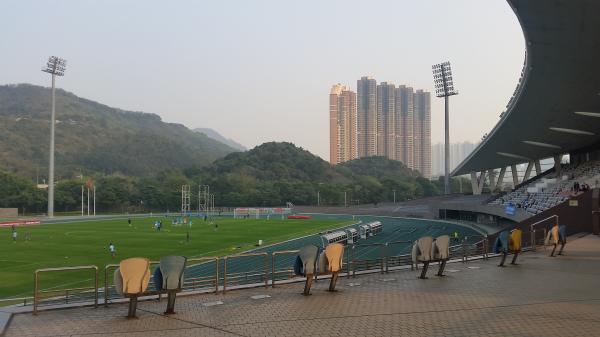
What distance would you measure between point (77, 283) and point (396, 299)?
55.8 feet

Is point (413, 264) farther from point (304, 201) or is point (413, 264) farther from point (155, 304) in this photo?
point (304, 201)

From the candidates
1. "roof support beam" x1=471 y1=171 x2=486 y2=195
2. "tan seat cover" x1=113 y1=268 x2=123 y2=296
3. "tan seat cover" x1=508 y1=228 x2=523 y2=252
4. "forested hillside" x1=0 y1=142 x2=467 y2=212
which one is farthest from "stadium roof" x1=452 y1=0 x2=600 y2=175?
"forested hillside" x1=0 y1=142 x2=467 y2=212

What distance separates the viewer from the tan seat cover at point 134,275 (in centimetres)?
777

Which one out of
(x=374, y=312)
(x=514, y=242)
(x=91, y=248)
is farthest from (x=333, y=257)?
(x=91, y=248)

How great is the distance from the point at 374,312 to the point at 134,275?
378cm

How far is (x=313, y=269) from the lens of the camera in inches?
379

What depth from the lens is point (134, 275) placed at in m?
7.87

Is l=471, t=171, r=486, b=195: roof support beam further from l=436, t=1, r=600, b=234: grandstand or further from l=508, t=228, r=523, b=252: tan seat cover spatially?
l=508, t=228, r=523, b=252: tan seat cover

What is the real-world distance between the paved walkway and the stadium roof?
12.1m

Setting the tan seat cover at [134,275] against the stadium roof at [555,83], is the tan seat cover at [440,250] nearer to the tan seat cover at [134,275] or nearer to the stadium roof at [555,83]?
the tan seat cover at [134,275]

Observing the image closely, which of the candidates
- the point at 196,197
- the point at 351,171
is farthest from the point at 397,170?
the point at 196,197

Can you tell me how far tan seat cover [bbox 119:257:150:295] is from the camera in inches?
306

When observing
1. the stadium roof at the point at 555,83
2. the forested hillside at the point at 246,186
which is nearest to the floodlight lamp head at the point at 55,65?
the forested hillside at the point at 246,186

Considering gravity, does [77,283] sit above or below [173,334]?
below
